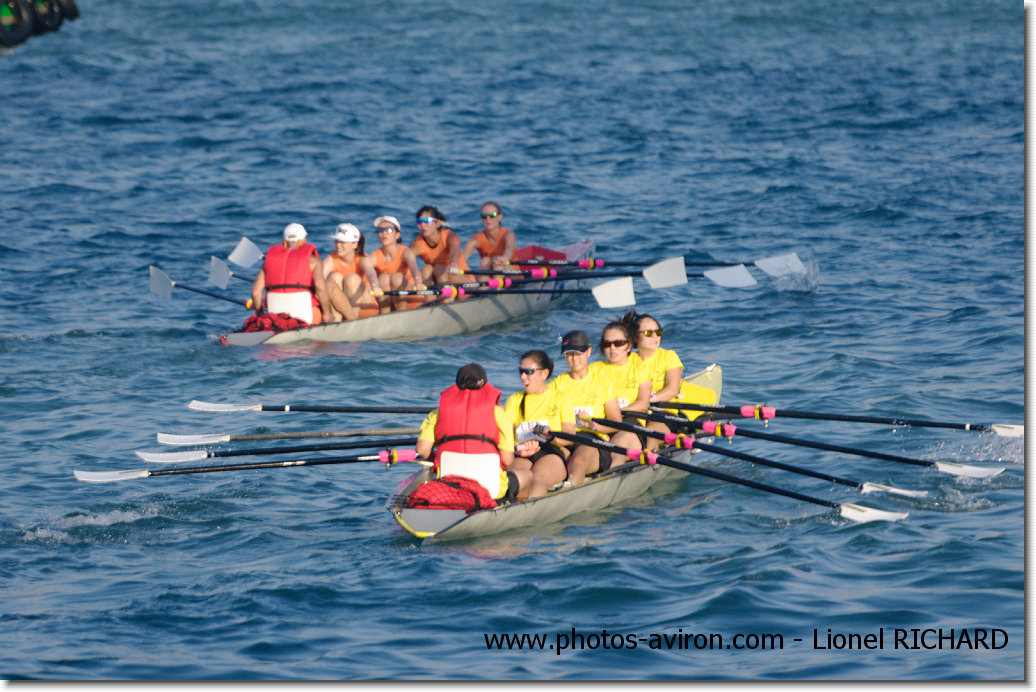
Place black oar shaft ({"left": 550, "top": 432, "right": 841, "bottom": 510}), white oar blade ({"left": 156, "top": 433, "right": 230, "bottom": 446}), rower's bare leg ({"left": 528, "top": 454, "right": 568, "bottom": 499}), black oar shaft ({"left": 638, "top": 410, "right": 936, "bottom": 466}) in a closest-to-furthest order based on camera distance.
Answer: black oar shaft ({"left": 550, "top": 432, "right": 841, "bottom": 510}) → rower's bare leg ({"left": 528, "top": 454, "right": 568, "bottom": 499}) → black oar shaft ({"left": 638, "top": 410, "right": 936, "bottom": 466}) → white oar blade ({"left": 156, "top": 433, "right": 230, "bottom": 446})

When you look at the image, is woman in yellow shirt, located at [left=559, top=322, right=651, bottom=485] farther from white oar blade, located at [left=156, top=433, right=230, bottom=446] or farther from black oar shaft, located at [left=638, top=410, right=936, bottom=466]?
white oar blade, located at [left=156, top=433, right=230, bottom=446]

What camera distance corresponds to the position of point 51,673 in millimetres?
7609

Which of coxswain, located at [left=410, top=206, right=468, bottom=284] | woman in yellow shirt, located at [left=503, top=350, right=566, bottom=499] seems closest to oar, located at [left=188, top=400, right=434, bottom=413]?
woman in yellow shirt, located at [left=503, top=350, right=566, bottom=499]

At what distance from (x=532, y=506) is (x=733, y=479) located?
1662 millimetres

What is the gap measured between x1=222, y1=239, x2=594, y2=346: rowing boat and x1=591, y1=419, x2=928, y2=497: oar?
6.09 m

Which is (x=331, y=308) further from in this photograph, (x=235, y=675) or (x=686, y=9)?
(x=686, y=9)

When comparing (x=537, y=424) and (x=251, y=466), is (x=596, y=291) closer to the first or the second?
(x=537, y=424)

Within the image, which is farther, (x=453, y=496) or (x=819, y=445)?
(x=819, y=445)

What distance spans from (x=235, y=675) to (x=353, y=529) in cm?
267

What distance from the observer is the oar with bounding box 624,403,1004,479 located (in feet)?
33.4

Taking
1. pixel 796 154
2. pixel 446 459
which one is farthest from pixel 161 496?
pixel 796 154

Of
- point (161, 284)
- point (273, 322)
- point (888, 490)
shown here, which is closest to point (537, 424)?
point (888, 490)

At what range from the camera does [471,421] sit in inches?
375

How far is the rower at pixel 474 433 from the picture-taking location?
375 inches
